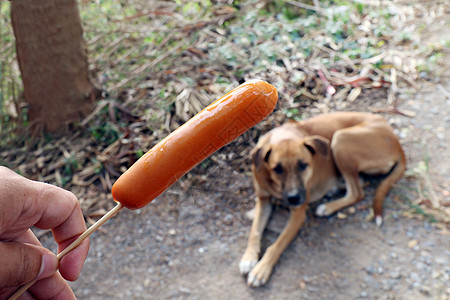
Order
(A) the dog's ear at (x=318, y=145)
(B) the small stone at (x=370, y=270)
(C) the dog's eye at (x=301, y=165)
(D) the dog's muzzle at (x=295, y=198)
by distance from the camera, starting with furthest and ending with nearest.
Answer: (A) the dog's ear at (x=318, y=145), (C) the dog's eye at (x=301, y=165), (D) the dog's muzzle at (x=295, y=198), (B) the small stone at (x=370, y=270)

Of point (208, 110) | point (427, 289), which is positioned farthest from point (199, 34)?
point (208, 110)

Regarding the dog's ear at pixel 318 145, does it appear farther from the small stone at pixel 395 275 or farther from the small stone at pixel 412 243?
the small stone at pixel 395 275

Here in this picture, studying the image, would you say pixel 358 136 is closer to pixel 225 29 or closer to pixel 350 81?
pixel 350 81

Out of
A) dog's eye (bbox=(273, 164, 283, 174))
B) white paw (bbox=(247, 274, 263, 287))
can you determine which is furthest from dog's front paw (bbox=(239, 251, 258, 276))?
dog's eye (bbox=(273, 164, 283, 174))

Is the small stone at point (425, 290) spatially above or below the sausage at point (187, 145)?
below

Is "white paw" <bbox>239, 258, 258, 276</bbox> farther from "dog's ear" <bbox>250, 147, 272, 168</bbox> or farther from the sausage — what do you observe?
the sausage

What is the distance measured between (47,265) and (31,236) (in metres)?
0.27

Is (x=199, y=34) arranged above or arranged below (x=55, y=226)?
below

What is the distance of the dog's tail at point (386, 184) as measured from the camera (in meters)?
4.62

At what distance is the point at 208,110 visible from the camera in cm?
192

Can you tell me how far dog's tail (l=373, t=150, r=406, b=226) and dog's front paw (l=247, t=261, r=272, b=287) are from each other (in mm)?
1276

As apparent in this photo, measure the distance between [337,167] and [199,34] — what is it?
3108 millimetres

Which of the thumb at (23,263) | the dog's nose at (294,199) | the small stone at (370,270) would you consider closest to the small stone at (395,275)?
the small stone at (370,270)

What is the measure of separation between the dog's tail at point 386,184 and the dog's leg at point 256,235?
1111mm
